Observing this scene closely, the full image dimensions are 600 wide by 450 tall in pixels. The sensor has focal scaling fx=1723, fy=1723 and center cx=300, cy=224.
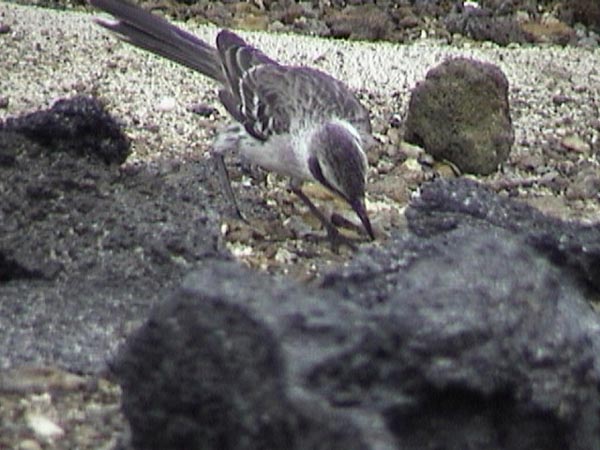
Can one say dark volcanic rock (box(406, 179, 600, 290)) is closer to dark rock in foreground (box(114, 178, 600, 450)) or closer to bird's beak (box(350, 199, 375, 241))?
dark rock in foreground (box(114, 178, 600, 450))

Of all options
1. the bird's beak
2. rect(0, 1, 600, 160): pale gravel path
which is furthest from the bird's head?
rect(0, 1, 600, 160): pale gravel path

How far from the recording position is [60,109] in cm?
801

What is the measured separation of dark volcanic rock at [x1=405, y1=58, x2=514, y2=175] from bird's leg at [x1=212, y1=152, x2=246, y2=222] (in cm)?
132

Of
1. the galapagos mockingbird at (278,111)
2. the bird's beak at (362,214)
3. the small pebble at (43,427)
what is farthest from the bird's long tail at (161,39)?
the small pebble at (43,427)

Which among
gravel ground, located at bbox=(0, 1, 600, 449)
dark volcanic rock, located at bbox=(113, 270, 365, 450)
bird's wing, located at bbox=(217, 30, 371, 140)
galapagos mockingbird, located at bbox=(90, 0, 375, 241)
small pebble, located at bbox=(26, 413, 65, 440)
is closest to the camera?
dark volcanic rock, located at bbox=(113, 270, 365, 450)

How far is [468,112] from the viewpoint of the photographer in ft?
31.7

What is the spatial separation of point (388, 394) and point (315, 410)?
321mm

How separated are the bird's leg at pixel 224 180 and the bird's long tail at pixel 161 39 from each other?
969mm

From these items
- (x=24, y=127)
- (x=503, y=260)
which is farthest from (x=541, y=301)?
(x=24, y=127)

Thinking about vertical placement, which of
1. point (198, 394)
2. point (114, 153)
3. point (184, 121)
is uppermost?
point (198, 394)

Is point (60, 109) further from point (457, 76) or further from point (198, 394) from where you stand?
point (198, 394)

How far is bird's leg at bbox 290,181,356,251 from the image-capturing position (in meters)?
8.21

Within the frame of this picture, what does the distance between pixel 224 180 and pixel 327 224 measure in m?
0.69

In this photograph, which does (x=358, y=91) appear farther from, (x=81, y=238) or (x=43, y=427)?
(x=43, y=427)
